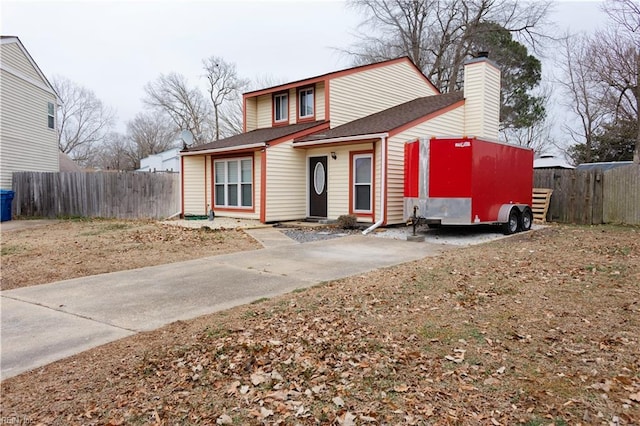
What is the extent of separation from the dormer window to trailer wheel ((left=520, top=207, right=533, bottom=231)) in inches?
333

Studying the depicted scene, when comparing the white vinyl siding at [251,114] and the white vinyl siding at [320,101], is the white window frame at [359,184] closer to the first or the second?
the white vinyl siding at [320,101]

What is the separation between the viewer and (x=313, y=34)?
34.7 meters

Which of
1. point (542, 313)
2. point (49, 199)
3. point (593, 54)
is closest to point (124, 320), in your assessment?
point (542, 313)

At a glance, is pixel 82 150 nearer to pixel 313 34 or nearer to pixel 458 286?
pixel 313 34

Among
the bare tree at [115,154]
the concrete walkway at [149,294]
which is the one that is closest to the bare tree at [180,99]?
the bare tree at [115,154]

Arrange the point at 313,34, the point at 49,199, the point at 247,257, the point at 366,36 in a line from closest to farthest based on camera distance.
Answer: the point at 247,257, the point at 49,199, the point at 366,36, the point at 313,34

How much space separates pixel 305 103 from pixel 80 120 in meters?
46.8

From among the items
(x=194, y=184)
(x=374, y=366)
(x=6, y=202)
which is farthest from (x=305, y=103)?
(x=374, y=366)

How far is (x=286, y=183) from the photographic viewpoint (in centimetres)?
1466

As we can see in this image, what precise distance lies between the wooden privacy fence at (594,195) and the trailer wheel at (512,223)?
4.46m

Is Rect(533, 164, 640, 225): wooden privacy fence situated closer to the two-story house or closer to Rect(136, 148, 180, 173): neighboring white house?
the two-story house

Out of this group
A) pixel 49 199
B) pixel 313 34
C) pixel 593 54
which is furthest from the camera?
pixel 313 34

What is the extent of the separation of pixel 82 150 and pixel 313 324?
58.1 meters

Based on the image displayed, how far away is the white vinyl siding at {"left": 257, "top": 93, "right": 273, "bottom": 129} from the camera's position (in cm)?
1878
